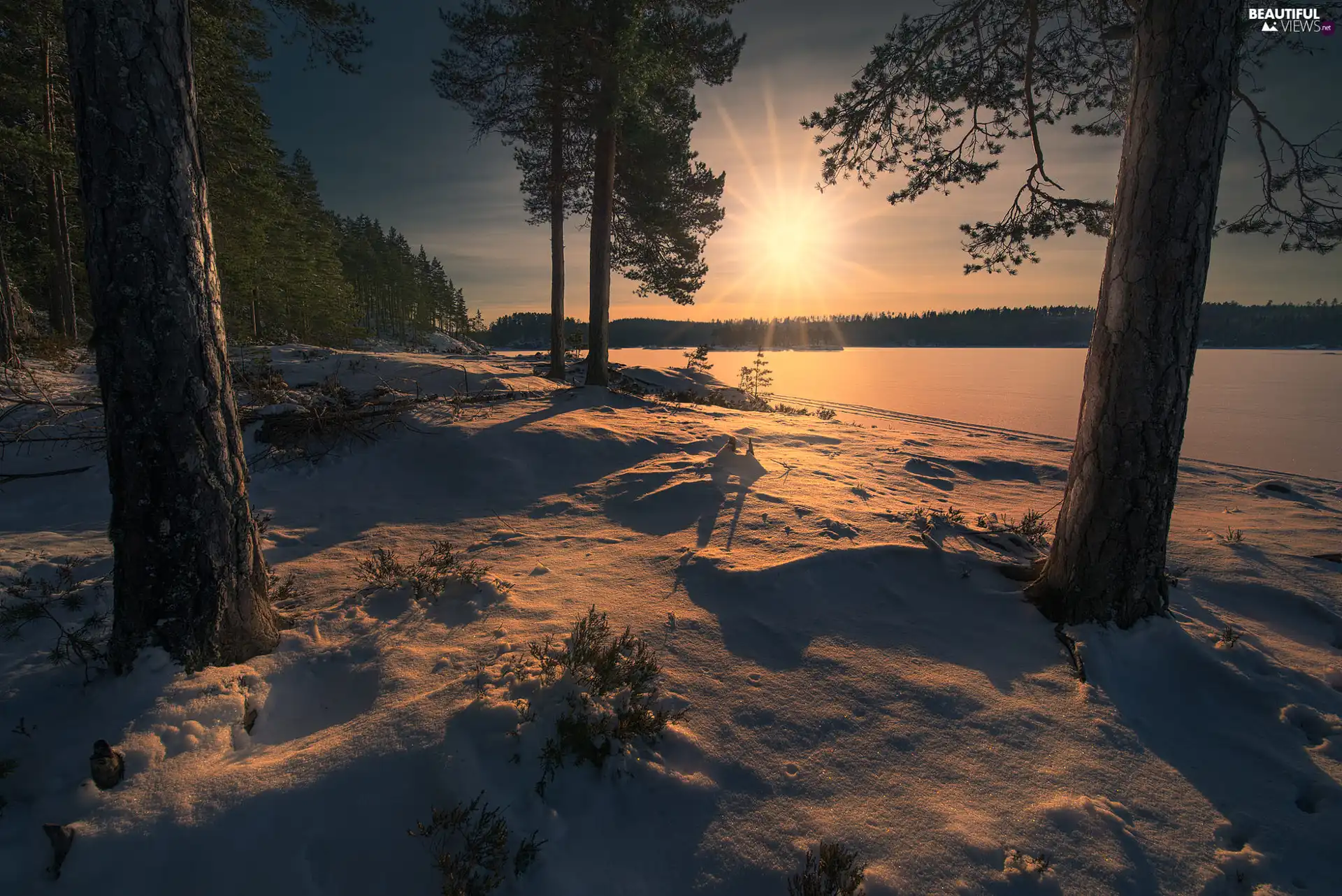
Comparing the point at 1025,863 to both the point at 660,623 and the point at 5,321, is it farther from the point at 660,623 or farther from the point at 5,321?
the point at 5,321

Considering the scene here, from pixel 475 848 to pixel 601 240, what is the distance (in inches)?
429

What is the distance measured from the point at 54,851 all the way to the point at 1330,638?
261 inches

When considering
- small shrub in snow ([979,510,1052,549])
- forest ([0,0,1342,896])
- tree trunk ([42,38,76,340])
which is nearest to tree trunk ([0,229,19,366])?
tree trunk ([42,38,76,340])

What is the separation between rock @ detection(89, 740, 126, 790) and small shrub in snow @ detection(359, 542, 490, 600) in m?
1.43

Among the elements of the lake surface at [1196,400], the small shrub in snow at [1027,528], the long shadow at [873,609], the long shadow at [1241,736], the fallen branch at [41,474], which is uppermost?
the lake surface at [1196,400]

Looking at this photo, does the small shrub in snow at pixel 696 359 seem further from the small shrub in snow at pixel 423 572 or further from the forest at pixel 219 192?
the small shrub in snow at pixel 423 572

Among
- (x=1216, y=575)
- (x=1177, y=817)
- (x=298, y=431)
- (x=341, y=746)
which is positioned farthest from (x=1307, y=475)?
(x=298, y=431)

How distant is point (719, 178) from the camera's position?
14.2 meters

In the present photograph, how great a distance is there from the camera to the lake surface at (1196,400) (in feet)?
40.4

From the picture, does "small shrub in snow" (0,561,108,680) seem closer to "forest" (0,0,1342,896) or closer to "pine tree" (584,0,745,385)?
"forest" (0,0,1342,896)

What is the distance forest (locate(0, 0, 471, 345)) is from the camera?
33.4 feet

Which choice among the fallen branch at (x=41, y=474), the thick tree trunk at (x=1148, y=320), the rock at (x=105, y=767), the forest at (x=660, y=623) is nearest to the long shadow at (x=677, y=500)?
the forest at (x=660, y=623)

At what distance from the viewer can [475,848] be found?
67.7 inches

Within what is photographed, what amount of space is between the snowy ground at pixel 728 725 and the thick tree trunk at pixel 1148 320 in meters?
0.37
